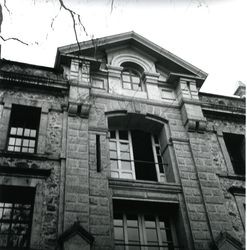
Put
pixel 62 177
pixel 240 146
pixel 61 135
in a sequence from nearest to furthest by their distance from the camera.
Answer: pixel 62 177, pixel 61 135, pixel 240 146

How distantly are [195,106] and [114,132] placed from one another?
3135 mm

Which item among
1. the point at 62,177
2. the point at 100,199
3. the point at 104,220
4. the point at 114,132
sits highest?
the point at 114,132

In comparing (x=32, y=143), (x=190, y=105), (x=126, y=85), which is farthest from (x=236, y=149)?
(x=32, y=143)

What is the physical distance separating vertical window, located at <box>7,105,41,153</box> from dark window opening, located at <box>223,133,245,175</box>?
269 inches

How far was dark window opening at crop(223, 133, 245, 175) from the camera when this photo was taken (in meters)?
12.6

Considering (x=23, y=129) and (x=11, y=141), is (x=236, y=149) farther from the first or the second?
(x=11, y=141)

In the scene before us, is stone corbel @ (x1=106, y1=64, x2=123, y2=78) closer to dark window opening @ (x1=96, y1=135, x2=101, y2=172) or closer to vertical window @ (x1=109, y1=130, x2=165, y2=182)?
vertical window @ (x1=109, y1=130, x2=165, y2=182)

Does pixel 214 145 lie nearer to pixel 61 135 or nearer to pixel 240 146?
pixel 240 146

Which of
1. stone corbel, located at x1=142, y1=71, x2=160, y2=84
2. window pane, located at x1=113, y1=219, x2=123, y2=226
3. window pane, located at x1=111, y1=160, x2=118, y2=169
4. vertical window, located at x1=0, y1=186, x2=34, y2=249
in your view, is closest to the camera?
vertical window, located at x1=0, y1=186, x2=34, y2=249

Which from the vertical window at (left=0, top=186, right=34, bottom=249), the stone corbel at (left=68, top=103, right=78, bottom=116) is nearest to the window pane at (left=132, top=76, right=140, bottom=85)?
→ the stone corbel at (left=68, top=103, right=78, bottom=116)

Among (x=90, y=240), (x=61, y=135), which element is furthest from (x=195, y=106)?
(x=90, y=240)

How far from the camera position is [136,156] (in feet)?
39.5

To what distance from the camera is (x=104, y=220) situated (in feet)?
29.0

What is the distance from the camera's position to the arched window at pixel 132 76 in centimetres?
1347
